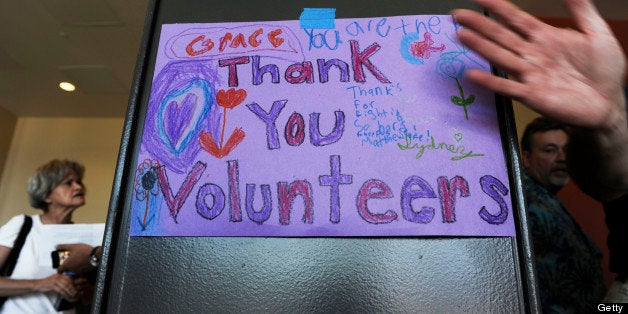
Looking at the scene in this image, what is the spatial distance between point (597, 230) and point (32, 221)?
2479mm

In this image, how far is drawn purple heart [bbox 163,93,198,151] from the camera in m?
0.66

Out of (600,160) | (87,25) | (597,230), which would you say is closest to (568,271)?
(600,160)

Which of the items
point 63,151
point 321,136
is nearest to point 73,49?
point 63,151

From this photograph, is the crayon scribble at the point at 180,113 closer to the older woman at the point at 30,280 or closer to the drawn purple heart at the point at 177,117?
the drawn purple heart at the point at 177,117

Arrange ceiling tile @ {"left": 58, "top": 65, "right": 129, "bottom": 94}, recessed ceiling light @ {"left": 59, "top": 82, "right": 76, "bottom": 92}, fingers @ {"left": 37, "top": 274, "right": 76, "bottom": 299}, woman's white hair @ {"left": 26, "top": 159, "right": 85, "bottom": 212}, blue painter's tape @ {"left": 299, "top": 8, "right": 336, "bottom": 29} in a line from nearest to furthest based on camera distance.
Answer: blue painter's tape @ {"left": 299, "top": 8, "right": 336, "bottom": 29}
fingers @ {"left": 37, "top": 274, "right": 76, "bottom": 299}
woman's white hair @ {"left": 26, "top": 159, "right": 85, "bottom": 212}
ceiling tile @ {"left": 58, "top": 65, "right": 129, "bottom": 94}
recessed ceiling light @ {"left": 59, "top": 82, "right": 76, "bottom": 92}

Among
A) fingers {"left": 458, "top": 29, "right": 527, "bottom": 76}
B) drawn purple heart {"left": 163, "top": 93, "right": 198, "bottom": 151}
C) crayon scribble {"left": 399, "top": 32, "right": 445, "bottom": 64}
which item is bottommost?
drawn purple heart {"left": 163, "top": 93, "right": 198, "bottom": 151}

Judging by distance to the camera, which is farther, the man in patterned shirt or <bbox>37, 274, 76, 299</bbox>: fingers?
<bbox>37, 274, 76, 299</bbox>: fingers

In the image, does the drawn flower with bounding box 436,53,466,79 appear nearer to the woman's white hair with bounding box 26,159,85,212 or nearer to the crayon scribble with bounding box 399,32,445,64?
the crayon scribble with bounding box 399,32,445,64

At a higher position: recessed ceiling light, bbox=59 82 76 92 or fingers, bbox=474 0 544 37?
recessed ceiling light, bbox=59 82 76 92

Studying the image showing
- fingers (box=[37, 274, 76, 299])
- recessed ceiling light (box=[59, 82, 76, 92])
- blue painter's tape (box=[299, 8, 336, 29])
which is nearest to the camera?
blue painter's tape (box=[299, 8, 336, 29])

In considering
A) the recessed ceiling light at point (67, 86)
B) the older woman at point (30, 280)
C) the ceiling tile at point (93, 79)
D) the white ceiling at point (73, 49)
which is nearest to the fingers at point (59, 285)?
the older woman at point (30, 280)

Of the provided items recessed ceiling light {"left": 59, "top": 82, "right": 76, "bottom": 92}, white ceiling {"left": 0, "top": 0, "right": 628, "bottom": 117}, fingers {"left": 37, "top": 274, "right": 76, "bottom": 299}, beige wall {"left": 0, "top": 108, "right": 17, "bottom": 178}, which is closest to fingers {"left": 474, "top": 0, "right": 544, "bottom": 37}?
fingers {"left": 37, "top": 274, "right": 76, "bottom": 299}

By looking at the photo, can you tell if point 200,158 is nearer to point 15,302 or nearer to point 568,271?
point 568,271

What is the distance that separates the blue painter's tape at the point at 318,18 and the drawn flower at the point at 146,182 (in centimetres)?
34
